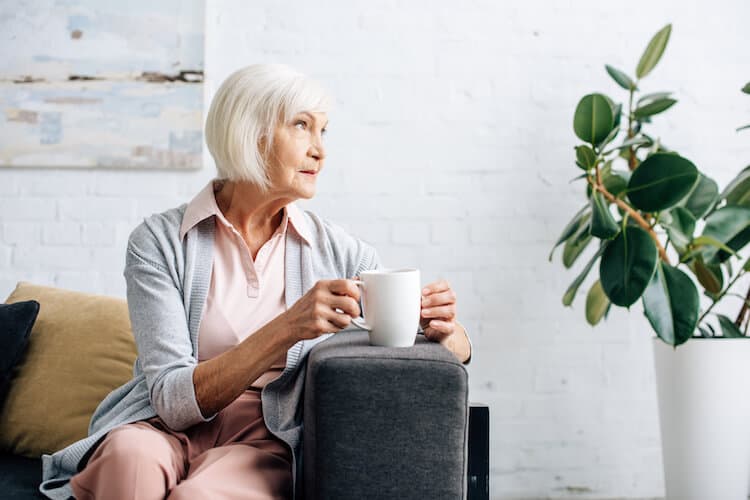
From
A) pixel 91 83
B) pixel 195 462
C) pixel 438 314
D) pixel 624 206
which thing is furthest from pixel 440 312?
pixel 91 83

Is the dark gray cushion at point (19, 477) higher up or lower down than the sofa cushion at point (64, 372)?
lower down

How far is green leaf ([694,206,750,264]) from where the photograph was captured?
1870mm

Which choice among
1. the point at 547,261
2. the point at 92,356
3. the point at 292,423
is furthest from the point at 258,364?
the point at 547,261

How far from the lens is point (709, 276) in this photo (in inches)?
79.4

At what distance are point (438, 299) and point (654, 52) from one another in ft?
3.97

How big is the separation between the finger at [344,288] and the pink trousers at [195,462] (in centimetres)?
35

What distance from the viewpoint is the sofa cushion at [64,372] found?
1678mm

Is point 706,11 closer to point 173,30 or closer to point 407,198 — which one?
point 407,198

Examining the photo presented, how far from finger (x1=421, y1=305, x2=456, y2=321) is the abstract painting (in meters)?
1.21

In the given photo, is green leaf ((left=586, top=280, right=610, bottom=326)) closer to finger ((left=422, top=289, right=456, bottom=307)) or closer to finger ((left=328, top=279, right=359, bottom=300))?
finger ((left=422, top=289, right=456, bottom=307))

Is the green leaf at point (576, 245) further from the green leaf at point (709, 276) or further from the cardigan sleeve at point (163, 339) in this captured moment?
the cardigan sleeve at point (163, 339)

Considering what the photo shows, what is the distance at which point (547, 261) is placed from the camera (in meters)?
2.35

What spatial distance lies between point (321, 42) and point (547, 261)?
101cm

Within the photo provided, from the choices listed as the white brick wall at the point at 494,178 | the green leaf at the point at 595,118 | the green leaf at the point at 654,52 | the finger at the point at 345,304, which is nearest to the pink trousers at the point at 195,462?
the finger at the point at 345,304
